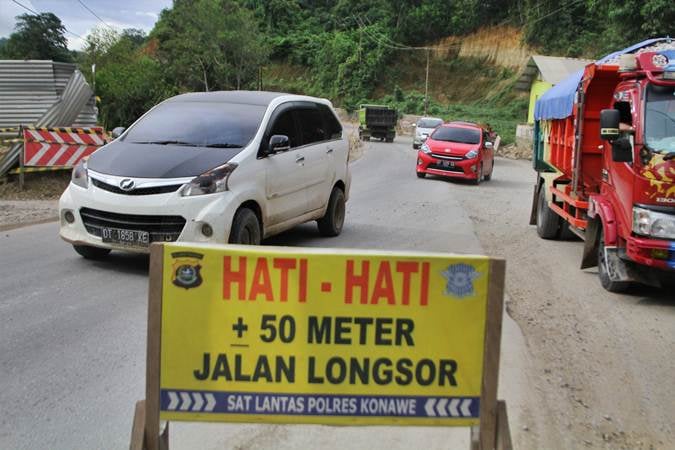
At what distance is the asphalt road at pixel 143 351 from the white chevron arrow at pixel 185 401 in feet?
3.27

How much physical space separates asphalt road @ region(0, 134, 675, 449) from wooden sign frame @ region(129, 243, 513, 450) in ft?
3.21

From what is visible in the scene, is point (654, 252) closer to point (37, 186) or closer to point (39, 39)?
point (37, 186)

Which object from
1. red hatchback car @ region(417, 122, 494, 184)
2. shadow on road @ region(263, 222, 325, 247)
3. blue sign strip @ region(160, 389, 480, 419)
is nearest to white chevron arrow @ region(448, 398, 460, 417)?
blue sign strip @ region(160, 389, 480, 419)

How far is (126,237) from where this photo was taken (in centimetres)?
725

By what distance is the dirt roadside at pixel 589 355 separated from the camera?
4.29 m

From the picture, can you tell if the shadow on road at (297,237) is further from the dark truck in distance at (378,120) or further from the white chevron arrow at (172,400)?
the dark truck in distance at (378,120)

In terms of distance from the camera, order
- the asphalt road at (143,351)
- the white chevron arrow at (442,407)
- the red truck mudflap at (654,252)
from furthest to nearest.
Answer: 1. the red truck mudflap at (654,252)
2. the asphalt road at (143,351)
3. the white chevron arrow at (442,407)

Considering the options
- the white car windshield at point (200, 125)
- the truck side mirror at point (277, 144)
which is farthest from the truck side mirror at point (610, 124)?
the white car windshield at point (200, 125)

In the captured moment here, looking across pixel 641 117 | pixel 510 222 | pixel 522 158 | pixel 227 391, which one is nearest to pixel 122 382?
pixel 227 391

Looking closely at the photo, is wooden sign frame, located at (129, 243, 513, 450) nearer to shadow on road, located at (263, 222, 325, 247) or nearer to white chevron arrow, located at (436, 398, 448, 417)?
white chevron arrow, located at (436, 398, 448, 417)

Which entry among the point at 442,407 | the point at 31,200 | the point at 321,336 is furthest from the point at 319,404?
the point at 31,200

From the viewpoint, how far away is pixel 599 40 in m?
54.1

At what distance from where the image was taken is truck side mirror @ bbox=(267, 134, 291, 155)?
824 cm

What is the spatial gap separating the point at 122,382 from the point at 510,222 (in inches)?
392
